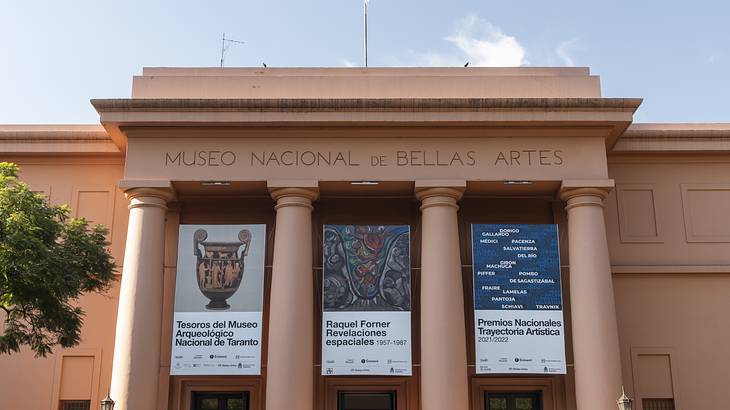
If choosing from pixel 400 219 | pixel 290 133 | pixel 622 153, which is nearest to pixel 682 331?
pixel 622 153

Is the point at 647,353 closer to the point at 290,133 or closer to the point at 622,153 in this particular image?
the point at 622,153

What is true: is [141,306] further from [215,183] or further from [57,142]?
[57,142]

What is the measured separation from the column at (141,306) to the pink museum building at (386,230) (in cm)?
Result: 5

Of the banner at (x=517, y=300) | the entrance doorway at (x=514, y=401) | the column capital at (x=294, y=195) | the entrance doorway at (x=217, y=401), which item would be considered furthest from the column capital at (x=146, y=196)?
the entrance doorway at (x=514, y=401)

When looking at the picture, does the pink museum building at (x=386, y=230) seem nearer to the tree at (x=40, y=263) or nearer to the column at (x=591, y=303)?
the column at (x=591, y=303)

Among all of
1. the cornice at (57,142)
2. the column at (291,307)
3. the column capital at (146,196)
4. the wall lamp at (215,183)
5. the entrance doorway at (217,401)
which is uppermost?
the cornice at (57,142)

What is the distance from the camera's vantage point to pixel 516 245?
18.9 m

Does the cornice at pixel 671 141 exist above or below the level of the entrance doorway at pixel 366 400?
above

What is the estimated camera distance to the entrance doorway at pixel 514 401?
1988cm

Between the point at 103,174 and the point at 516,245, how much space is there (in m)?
11.0

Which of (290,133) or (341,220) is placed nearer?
(290,133)

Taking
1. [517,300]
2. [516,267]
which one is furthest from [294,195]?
[517,300]

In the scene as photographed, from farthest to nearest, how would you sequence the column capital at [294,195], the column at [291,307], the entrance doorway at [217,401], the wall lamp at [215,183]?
the entrance doorway at [217,401], the wall lamp at [215,183], the column capital at [294,195], the column at [291,307]

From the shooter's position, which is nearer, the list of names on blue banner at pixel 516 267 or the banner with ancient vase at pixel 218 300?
the banner with ancient vase at pixel 218 300
